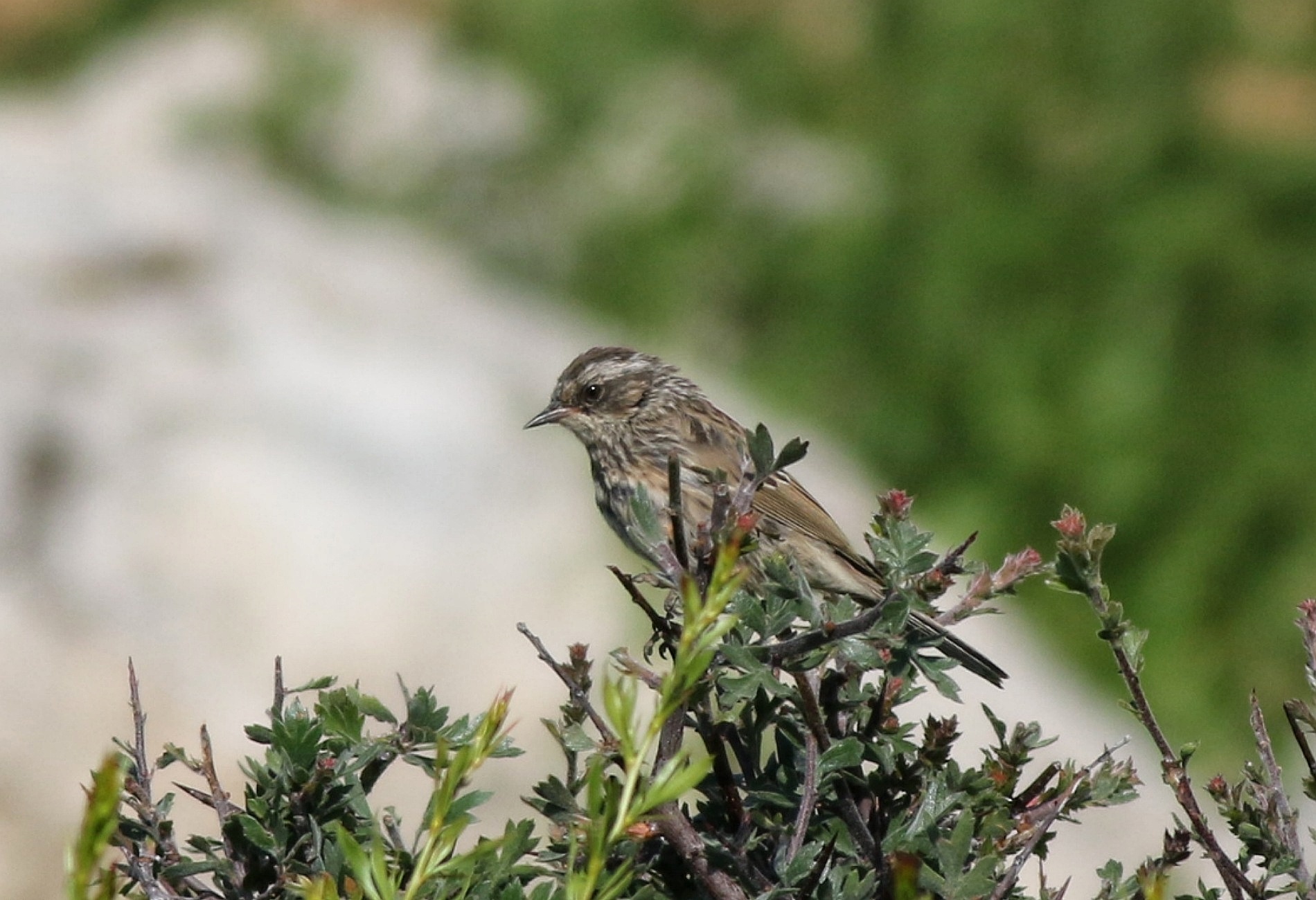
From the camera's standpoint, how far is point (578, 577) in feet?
21.6

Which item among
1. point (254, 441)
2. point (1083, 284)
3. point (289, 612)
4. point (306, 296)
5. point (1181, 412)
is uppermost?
point (1083, 284)

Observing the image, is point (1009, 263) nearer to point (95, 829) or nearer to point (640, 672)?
point (640, 672)

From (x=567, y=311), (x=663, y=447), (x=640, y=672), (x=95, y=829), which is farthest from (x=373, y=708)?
(x=567, y=311)

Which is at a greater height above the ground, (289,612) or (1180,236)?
(1180,236)

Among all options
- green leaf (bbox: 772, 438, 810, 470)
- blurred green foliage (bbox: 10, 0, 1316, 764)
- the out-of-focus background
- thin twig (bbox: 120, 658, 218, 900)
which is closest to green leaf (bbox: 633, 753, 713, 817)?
green leaf (bbox: 772, 438, 810, 470)

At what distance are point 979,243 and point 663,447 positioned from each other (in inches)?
228

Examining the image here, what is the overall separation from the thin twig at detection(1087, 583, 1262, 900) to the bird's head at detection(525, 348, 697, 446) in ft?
9.04

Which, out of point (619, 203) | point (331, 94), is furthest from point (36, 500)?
point (331, 94)

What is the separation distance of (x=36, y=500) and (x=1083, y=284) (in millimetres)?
5879

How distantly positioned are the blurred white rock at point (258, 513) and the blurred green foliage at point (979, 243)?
3.58 ft

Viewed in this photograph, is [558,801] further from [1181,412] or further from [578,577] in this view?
[1181,412]

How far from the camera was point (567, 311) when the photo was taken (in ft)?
31.4

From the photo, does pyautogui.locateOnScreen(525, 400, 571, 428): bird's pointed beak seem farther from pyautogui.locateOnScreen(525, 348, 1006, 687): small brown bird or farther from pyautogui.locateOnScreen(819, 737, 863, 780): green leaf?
pyautogui.locateOnScreen(819, 737, 863, 780): green leaf

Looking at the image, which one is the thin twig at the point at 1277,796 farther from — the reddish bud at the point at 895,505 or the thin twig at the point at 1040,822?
the reddish bud at the point at 895,505
